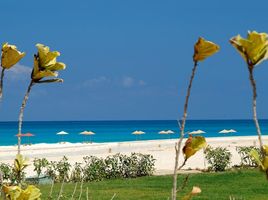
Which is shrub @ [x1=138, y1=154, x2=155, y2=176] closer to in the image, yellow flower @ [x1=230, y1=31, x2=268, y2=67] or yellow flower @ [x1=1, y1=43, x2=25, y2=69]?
yellow flower @ [x1=1, y1=43, x2=25, y2=69]

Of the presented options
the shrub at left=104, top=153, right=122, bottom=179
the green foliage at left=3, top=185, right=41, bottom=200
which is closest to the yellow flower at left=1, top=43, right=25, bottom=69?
the green foliage at left=3, top=185, right=41, bottom=200

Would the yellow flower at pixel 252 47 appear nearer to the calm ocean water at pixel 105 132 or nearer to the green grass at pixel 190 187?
the green grass at pixel 190 187

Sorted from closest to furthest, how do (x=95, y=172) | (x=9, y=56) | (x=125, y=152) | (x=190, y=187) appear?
(x=9, y=56) < (x=190, y=187) < (x=95, y=172) < (x=125, y=152)

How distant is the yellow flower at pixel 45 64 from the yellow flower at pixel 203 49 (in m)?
0.38

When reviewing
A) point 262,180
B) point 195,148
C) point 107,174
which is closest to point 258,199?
point 262,180

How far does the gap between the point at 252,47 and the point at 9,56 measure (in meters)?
0.65

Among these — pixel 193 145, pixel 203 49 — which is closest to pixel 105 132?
pixel 193 145

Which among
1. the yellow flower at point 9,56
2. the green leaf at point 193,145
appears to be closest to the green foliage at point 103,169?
the yellow flower at point 9,56

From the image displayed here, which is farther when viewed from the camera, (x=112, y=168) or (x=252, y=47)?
(x=112, y=168)

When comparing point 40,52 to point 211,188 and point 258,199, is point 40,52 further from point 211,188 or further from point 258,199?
point 211,188

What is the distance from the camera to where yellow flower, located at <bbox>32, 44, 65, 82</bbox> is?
1481 mm

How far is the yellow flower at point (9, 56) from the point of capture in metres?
1.51

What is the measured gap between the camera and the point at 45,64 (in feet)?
4.90

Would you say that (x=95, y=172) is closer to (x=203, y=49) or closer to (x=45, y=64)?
(x=45, y=64)
